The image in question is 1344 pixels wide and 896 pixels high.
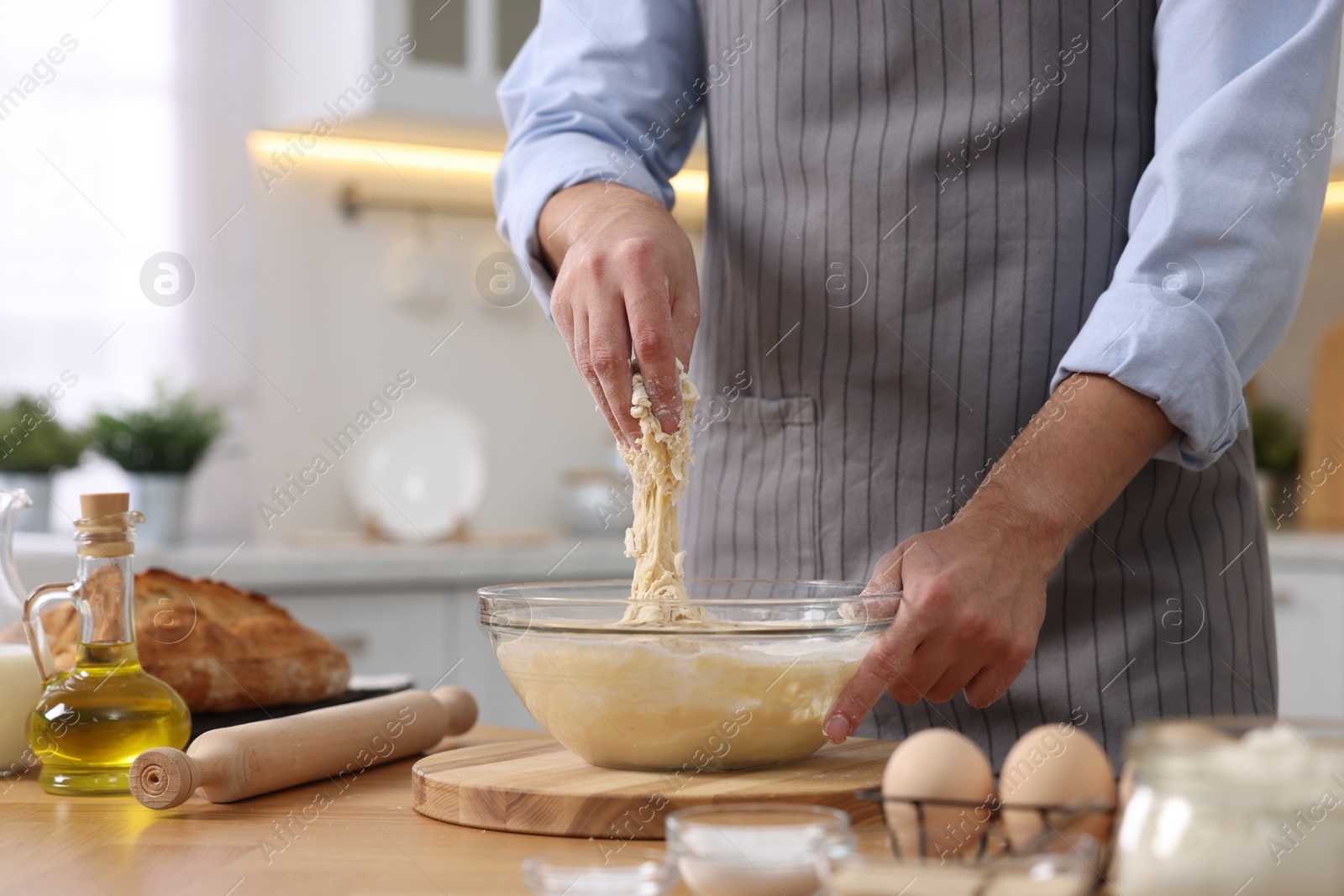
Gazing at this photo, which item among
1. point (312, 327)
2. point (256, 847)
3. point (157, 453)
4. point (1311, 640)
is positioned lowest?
point (1311, 640)

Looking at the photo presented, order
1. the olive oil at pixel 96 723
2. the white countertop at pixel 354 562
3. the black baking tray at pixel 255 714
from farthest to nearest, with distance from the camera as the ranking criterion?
the white countertop at pixel 354 562
the black baking tray at pixel 255 714
the olive oil at pixel 96 723

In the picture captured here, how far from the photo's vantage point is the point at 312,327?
2.90 metres

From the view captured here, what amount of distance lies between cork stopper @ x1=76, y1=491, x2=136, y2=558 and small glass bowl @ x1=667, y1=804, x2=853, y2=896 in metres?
0.47

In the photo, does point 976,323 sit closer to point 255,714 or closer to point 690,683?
point 690,683

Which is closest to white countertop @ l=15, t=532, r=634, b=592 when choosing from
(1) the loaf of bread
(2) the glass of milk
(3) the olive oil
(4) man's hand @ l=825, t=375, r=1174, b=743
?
(1) the loaf of bread

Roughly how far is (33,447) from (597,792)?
2.00 metres

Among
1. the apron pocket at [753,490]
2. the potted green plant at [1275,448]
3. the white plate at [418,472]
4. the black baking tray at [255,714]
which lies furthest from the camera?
the potted green plant at [1275,448]

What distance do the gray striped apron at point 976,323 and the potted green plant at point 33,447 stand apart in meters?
1.74

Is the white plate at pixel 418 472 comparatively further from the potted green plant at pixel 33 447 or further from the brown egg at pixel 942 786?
the brown egg at pixel 942 786

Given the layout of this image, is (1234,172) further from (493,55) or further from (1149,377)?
(493,55)

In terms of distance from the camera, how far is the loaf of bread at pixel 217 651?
105 centimetres

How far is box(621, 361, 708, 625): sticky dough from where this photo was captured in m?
0.94

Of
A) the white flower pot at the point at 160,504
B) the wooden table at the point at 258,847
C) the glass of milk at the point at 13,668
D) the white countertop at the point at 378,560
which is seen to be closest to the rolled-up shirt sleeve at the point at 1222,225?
the wooden table at the point at 258,847

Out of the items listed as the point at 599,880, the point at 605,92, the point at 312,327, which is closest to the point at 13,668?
the point at 599,880
